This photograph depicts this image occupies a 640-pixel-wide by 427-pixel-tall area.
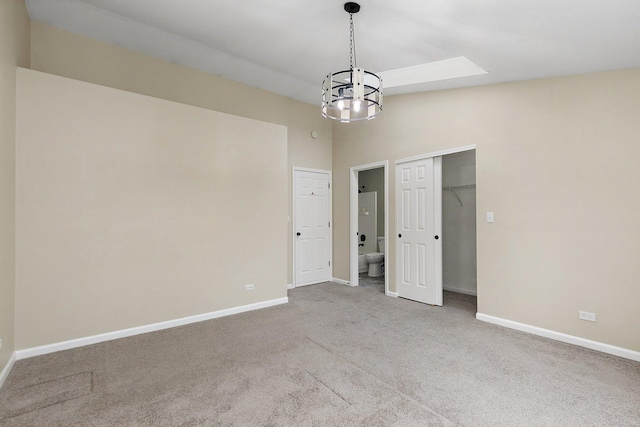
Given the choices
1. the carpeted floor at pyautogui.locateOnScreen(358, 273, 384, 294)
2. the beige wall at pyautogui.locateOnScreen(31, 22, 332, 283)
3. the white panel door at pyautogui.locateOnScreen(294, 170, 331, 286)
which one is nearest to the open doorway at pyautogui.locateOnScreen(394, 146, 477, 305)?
the carpeted floor at pyautogui.locateOnScreen(358, 273, 384, 294)

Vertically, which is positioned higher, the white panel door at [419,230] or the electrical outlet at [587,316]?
the white panel door at [419,230]

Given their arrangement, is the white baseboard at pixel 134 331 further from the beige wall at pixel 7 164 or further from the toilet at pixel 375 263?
the toilet at pixel 375 263

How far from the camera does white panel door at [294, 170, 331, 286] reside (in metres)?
5.68

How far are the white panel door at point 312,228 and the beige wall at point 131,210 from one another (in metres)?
1.10

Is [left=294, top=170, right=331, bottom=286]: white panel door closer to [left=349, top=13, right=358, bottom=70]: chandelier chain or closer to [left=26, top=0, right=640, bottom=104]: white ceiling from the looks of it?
[left=26, top=0, right=640, bottom=104]: white ceiling

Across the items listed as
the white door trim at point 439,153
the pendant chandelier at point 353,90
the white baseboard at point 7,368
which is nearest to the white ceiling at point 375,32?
the pendant chandelier at point 353,90

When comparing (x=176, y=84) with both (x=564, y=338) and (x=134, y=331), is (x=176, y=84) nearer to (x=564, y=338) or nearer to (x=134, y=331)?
(x=134, y=331)

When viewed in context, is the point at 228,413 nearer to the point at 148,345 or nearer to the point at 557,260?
the point at 148,345

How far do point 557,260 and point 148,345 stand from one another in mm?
4171

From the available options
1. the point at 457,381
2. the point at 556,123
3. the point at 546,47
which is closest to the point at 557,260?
the point at 556,123

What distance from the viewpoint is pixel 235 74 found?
476 cm

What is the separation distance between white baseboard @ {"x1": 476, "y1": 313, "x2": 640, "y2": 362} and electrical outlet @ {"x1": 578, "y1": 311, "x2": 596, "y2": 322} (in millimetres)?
198

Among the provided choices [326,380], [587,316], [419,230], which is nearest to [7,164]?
[326,380]

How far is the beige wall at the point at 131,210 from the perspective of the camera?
9.63 feet
